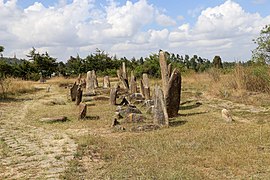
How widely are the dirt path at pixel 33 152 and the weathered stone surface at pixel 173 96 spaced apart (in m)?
4.17

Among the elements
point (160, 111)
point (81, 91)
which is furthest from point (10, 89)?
point (160, 111)

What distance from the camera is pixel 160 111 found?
10.8 meters

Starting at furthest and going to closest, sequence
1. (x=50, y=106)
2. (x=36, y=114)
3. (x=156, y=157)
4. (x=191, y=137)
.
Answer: (x=50, y=106) → (x=36, y=114) → (x=191, y=137) → (x=156, y=157)

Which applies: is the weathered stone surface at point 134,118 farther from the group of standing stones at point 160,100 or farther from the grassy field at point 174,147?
the grassy field at point 174,147

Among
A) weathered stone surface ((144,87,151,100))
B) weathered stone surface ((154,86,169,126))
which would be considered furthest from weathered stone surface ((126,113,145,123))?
weathered stone surface ((144,87,151,100))

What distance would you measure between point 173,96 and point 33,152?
21.1 ft

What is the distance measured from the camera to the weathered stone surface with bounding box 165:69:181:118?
12805 millimetres

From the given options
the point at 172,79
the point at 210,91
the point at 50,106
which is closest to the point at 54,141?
the point at 172,79

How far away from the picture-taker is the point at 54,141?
9070mm

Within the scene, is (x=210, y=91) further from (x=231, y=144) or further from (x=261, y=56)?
(x=231, y=144)

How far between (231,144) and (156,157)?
1890mm

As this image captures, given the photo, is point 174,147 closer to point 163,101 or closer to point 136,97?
point 163,101

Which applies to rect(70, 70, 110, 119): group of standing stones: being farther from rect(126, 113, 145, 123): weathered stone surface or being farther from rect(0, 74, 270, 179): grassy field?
rect(126, 113, 145, 123): weathered stone surface

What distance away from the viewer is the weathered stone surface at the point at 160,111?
1066 cm
